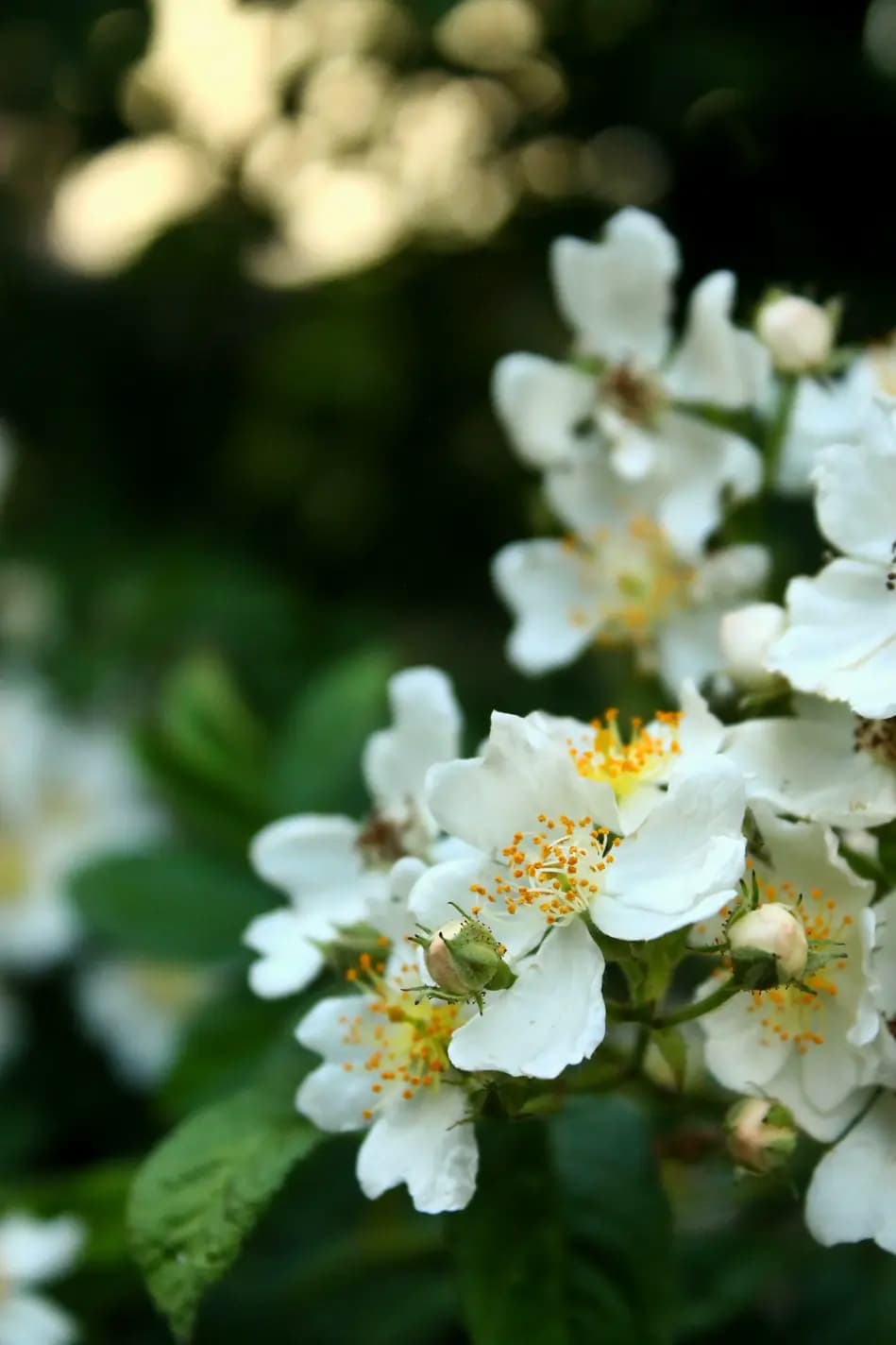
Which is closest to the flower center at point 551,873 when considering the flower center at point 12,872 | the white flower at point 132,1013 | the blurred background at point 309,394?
the blurred background at point 309,394

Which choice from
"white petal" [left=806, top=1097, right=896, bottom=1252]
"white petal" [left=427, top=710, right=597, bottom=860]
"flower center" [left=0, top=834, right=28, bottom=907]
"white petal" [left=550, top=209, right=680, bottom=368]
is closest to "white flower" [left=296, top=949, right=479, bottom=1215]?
"white petal" [left=427, top=710, right=597, bottom=860]

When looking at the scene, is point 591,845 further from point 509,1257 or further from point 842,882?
point 509,1257

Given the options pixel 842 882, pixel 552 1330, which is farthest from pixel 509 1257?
pixel 842 882

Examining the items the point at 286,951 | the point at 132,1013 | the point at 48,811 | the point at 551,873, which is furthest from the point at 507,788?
the point at 48,811

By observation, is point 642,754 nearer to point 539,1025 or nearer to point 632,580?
point 539,1025

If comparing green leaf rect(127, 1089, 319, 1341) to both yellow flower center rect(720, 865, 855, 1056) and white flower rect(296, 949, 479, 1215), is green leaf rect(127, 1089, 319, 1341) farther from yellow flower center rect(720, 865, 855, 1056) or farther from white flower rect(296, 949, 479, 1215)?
yellow flower center rect(720, 865, 855, 1056)

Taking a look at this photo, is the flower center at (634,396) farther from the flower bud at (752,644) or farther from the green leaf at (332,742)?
the green leaf at (332,742)
